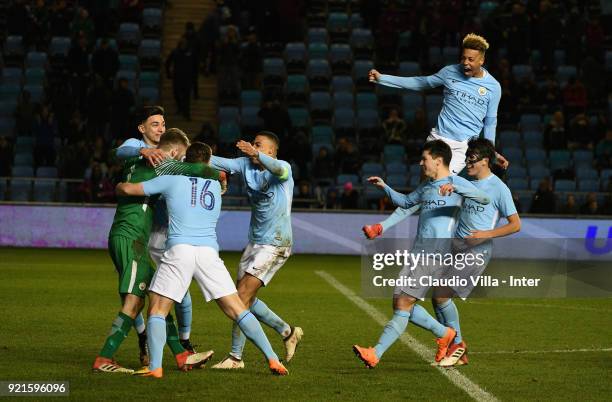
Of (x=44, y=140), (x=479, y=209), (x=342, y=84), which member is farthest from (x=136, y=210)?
(x=342, y=84)

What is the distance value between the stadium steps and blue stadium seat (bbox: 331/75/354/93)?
2.78 metres

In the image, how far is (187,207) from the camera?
29.5 feet

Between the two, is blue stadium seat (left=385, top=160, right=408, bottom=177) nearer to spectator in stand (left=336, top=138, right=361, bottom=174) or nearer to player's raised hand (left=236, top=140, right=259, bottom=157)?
spectator in stand (left=336, top=138, right=361, bottom=174)

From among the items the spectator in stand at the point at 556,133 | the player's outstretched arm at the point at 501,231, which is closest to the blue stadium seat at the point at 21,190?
the spectator in stand at the point at 556,133

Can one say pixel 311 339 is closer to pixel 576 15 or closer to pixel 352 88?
pixel 352 88

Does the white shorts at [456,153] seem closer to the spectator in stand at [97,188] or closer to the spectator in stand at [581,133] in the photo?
the spectator in stand at [97,188]

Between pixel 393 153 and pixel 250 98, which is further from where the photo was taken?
pixel 250 98

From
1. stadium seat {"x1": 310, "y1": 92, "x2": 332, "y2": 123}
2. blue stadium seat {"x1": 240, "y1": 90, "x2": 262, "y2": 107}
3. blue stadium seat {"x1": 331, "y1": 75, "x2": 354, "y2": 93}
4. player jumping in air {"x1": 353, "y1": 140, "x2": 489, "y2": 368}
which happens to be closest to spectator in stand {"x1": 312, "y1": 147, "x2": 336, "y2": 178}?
stadium seat {"x1": 310, "y1": 92, "x2": 332, "y2": 123}

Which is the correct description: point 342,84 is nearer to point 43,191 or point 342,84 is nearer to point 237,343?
point 43,191

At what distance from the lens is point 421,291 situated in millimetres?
9734

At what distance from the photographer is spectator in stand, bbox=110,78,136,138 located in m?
24.8

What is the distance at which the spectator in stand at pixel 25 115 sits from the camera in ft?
84.1

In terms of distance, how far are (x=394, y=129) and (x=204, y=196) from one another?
55.5 ft

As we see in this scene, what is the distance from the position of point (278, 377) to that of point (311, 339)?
2.54m
